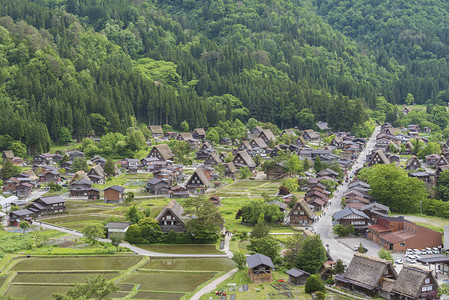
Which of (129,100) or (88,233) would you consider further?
(129,100)

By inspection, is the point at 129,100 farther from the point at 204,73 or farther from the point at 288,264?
the point at 288,264

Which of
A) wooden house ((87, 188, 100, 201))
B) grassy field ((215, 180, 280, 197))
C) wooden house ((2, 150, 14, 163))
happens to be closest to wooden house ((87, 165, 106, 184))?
wooden house ((87, 188, 100, 201))

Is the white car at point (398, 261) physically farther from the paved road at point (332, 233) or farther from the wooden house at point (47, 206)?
the wooden house at point (47, 206)

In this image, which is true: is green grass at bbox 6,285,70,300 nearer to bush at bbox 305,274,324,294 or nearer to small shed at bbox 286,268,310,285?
small shed at bbox 286,268,310,285

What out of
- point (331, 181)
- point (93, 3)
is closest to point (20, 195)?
point (331, 181)

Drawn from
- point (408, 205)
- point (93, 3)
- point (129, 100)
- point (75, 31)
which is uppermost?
point (93, 3)

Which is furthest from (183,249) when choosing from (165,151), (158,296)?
(165,151)
